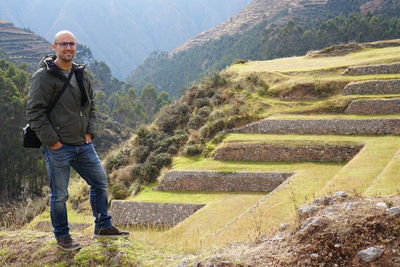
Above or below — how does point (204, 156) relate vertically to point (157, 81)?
A: above

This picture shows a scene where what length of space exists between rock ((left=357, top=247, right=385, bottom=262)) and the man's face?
3766 millimetres

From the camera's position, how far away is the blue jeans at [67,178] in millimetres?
4648

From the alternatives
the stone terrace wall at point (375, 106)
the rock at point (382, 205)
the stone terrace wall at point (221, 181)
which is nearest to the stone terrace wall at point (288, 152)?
the stone terrace wall at point (221, 181)

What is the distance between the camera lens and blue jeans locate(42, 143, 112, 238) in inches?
183

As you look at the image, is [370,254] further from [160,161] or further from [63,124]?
[160,161]

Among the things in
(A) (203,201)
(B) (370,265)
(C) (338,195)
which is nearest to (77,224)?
(A) (203,201)

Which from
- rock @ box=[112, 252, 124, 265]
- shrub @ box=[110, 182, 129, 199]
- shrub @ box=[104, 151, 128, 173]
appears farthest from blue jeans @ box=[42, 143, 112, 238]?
shrub @ box=[104, 151, 128, 173]

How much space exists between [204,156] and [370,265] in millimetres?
14400

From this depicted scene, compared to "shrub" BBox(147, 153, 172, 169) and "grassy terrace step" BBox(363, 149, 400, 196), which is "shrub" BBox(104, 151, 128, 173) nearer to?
"shrub" BBox(147, 153, 172, 169)

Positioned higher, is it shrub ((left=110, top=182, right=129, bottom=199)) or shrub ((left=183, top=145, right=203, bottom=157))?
shrub ((left=183, top=145, right=203, bottom=157))

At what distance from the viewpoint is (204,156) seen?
1819 cm

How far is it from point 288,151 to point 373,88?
634 cm

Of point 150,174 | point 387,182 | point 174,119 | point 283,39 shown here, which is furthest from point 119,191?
point 283,39

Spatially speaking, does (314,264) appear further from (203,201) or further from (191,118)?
(191,118)
